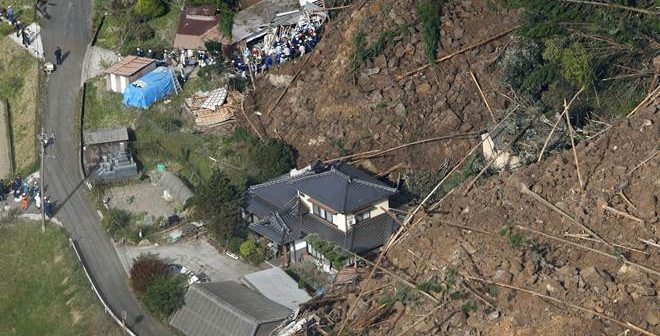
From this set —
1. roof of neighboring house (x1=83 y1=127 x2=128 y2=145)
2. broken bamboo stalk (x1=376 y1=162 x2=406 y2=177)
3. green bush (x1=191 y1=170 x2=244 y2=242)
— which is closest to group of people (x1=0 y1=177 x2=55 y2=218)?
roof of neighboring house (x1=83 y1=127 x2=128 y2=145)

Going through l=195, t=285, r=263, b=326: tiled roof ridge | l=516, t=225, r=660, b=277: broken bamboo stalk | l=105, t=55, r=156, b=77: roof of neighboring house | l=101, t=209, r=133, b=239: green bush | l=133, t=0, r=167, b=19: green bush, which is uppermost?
l=516, t=225, r=660, b=277: broken bamboo stalk

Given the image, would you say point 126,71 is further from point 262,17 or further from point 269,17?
point 269,17

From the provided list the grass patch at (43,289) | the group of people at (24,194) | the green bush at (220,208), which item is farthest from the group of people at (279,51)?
the grass patch at (43,289)

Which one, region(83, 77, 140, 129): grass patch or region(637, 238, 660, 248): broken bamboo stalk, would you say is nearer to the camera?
region(637, 238, 660, 248): broken bamboo stalk

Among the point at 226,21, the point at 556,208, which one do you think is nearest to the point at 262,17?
the point at 226,21

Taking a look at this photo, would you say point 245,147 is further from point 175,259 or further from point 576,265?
point 576,265

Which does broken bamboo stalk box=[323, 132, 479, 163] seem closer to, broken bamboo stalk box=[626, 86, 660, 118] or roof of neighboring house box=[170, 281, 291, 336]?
broken bamboo stalk box=[626, 86, 660, 118]

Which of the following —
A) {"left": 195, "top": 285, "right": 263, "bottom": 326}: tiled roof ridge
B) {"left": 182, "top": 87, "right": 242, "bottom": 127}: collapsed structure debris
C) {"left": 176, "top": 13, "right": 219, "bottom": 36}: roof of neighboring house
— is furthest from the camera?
{"left": 176, "top": 13, "right": 219, "bottom": 36}: roof of neighboring house

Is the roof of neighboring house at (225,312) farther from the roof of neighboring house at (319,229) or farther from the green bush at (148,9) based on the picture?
the green bush at (148,9)
